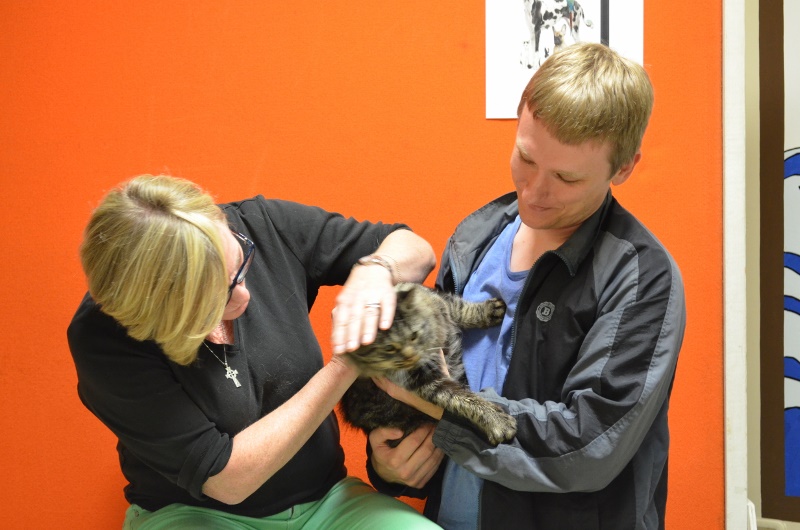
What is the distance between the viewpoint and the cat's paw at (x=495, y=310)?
1637 millimetres

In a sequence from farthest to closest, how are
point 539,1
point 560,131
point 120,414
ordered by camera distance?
point 539,1 → point 120,414 → point 560,131

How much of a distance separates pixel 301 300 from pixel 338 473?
1.72 ft

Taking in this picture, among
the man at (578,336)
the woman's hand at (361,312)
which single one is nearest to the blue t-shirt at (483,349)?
the man at (578,336)

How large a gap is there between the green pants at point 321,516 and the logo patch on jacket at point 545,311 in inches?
23.1

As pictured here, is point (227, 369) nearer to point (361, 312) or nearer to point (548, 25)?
point (361, 312)

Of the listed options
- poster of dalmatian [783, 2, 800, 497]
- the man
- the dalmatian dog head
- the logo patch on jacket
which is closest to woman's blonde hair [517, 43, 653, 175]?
the man

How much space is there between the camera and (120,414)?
56.5 inches

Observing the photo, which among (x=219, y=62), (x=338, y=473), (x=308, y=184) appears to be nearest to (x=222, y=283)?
(x=338, y=473)

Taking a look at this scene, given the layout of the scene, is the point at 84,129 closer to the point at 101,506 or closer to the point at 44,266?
the point at 44,266

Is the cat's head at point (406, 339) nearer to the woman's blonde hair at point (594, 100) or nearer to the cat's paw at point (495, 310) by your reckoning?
the cat's paw at point (495, 310)

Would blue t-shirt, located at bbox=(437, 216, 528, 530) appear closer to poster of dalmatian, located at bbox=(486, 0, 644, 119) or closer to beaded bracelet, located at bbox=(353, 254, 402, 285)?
beaded bracelet, located at bbox=(353, 254, 402, 285)

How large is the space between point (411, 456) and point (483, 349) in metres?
0.33

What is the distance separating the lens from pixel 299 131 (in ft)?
7.27

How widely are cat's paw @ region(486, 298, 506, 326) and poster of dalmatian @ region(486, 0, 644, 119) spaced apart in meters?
0.89
